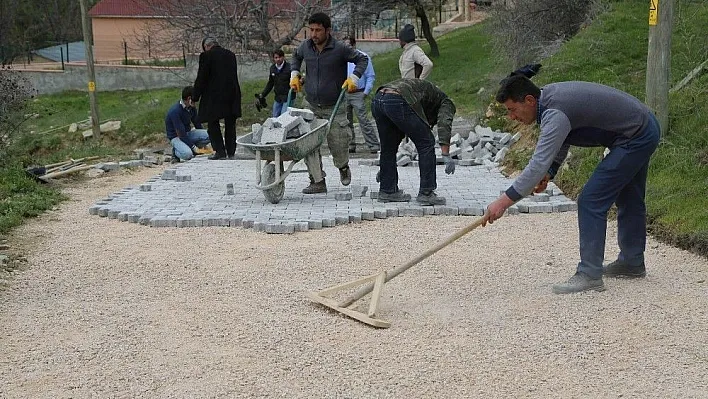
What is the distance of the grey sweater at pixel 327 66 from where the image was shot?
379 inches

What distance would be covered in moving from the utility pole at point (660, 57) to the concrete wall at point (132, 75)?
18.2 metres

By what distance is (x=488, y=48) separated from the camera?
2589 cm

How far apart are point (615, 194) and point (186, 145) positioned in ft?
30.1

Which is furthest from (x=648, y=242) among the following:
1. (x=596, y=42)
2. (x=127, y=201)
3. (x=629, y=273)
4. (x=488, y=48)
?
(x=488, y=48)

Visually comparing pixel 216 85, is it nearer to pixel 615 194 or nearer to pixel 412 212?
pixel 412 212

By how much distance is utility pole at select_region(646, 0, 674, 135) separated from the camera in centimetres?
934

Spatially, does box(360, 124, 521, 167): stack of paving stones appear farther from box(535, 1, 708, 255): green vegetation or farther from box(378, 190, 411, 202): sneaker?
box(378, 190, 411, 202): sneaker

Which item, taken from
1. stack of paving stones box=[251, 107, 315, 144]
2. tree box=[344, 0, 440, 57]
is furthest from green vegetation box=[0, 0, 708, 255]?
stack of paving stones box=[251, 107, 315, 144]

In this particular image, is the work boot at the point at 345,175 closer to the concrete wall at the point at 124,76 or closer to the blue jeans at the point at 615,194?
the blue jeans at the point at 615,194

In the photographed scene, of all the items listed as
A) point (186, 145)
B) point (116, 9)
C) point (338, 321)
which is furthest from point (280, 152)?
point (116, 9)

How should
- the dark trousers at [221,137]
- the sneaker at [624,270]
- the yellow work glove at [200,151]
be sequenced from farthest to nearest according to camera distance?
1. the yellow work glove at [200,151]
2. the dark trousers at [221,137]
3. the sneaker at [624,270]

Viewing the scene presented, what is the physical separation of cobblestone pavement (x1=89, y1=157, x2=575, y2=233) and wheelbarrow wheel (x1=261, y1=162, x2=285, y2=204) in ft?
0.31

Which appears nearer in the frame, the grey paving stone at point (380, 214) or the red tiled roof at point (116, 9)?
the grey paving stone at point (380, 214)

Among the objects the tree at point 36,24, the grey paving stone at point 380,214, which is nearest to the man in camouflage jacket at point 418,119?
the grey paving stone at point 380,214
